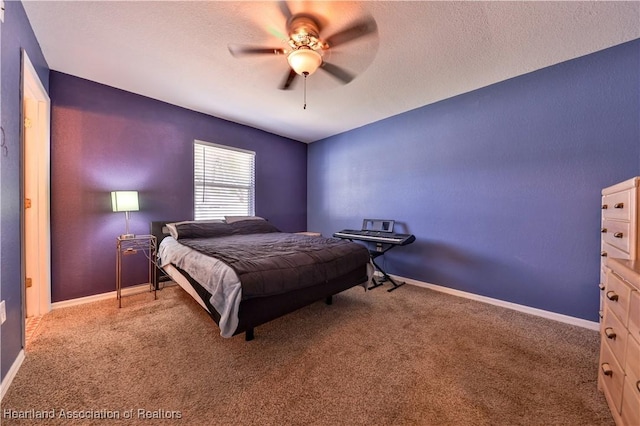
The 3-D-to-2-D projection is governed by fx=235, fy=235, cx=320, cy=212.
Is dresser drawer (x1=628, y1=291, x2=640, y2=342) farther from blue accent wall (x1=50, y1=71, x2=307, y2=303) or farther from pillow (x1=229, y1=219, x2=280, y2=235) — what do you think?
blue accent wall (x1=50, y1=71, x2=307, y2=303)

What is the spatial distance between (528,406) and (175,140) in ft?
14.4

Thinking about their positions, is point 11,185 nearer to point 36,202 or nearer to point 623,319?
point 36,202

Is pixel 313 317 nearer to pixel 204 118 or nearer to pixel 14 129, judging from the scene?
pixel 14 129

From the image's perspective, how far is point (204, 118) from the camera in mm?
3643

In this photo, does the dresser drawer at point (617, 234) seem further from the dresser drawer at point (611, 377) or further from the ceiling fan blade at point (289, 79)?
the ceiling fan blade at point (289, 79)

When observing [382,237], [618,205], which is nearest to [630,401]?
[618,205]

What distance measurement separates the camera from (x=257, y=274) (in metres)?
1.70

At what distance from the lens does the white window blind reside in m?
3.67

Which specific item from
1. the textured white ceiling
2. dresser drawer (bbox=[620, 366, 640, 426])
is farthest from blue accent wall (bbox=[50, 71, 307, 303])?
dresser drawer (bbox=[620, 366, 640, 426])

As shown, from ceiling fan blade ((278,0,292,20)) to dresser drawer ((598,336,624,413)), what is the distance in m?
2.83

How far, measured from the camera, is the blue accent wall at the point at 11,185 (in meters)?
1.40

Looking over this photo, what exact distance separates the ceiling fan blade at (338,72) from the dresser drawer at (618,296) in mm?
2214

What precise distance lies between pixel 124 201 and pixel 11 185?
3.82 ft

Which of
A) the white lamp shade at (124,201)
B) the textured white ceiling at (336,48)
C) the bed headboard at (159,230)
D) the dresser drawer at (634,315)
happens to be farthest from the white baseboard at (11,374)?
A: the dresser drawer at (634,315)
